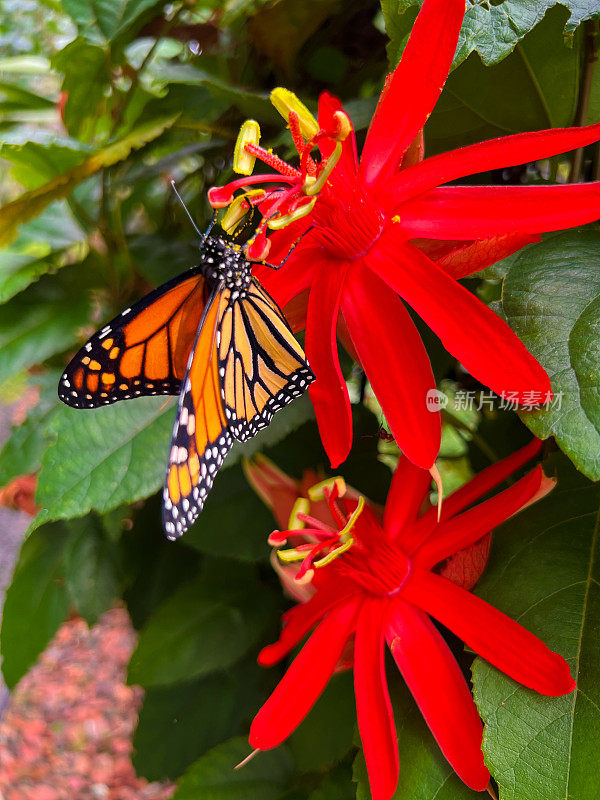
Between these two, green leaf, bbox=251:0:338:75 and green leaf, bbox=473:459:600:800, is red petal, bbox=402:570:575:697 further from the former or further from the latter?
green leaf, bbox=251:0:338:75

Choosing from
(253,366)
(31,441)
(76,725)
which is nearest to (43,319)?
(31,441)

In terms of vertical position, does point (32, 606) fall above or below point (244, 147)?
below

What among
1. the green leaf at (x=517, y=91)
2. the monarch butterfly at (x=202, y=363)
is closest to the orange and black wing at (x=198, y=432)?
the monarch butterfly at (x=202, y=363)

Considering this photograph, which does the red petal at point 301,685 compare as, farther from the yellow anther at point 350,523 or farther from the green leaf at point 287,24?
the green leaf at point 287,24

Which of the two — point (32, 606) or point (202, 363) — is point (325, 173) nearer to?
point (202, 363)

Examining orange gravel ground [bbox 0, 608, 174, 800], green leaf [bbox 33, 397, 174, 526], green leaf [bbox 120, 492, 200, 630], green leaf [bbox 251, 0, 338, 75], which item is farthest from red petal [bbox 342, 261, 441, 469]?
orange gravel ground [bbox 0, 608, 174, 800]

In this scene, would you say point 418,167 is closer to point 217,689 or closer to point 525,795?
point 525,795
